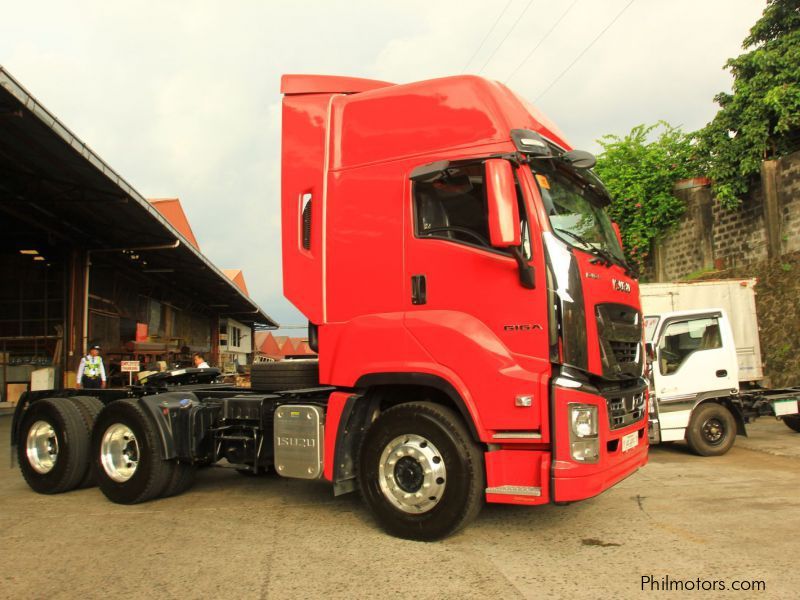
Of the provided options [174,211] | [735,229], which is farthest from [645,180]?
[174,211]

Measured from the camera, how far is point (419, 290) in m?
4.75

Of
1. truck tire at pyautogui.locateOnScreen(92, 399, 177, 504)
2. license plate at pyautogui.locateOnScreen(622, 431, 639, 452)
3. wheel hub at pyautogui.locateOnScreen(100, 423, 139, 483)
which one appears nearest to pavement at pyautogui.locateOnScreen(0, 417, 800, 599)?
truck tire at pyautogui.locateOnScreen(92, 399, 177, 504)

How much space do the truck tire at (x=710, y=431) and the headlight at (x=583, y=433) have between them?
216 inches

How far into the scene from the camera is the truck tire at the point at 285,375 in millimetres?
5734

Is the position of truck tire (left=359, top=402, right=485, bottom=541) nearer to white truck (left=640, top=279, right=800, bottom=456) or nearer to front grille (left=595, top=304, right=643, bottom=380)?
front grille (left=595, top=304, right=643, bottom=380)

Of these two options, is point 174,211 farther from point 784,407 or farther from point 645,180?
point 784,407

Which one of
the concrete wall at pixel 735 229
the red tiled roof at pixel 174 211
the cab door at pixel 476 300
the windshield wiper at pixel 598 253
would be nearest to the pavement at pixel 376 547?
the cab door at pixel 476 300

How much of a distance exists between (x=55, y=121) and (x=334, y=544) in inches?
392

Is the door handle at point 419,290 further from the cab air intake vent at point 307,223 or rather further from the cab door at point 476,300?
the cab air intake vent at point 307,223

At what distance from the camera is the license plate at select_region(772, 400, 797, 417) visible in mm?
9461

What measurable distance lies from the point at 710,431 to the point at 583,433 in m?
5.86

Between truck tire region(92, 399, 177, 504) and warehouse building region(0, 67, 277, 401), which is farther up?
warehouse building region(0, 67, 277, 401)

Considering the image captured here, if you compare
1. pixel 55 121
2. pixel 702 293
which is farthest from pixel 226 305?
pixel 702 293

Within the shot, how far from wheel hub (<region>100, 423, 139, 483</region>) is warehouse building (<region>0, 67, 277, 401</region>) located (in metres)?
6.15
